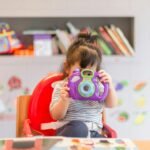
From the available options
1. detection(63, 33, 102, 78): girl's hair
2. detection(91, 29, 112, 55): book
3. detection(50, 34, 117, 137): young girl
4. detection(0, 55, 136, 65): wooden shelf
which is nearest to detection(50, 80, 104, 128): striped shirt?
detection(50, 34, 117, 137): young girl

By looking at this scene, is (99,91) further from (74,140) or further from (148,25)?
(148,25)

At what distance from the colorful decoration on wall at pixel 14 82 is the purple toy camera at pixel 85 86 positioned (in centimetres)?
126

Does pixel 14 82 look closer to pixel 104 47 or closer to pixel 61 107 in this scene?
pixel 104 47

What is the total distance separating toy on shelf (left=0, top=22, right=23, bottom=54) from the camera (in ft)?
7.80

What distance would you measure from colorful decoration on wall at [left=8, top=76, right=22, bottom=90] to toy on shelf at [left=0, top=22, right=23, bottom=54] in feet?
0.59

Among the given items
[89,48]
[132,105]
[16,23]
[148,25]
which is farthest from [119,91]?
[89,48]

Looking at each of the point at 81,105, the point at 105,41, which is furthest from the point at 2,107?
the point at 81,105

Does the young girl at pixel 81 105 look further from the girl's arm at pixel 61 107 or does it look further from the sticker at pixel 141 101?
the sticker at pixel 141 101

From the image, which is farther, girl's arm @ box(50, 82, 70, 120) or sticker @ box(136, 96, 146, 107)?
sticker @ box(136, 96, 146, 107)

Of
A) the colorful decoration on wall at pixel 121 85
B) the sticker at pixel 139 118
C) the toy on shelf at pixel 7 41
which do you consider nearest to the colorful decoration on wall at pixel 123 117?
the sticker at pixel 139 118

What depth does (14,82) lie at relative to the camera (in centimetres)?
238

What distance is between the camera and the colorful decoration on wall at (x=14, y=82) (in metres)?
2.37

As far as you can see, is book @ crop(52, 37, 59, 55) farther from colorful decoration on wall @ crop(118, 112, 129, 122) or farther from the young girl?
the young girl

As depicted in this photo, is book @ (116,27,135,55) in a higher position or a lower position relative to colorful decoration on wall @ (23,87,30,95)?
higher
